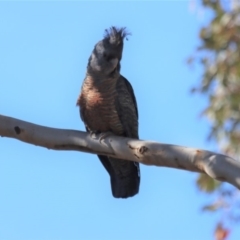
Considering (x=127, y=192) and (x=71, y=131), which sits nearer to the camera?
(x=71, y=131)

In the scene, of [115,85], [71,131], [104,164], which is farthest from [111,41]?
[71,131]

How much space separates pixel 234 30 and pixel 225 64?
0.35 metres

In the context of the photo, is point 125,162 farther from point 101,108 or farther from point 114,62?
point 114,62

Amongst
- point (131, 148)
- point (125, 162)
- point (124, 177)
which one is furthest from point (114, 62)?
point (131, 148)

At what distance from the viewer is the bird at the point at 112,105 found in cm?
631

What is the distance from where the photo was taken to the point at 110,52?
648 cm

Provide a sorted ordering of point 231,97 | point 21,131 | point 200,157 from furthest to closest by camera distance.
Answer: point 231,97
point 21,131
point 200,157

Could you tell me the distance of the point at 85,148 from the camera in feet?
17.3

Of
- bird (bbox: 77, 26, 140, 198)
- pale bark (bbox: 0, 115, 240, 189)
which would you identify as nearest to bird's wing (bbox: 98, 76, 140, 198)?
bird (bbox: 77, 26, 140, 198)

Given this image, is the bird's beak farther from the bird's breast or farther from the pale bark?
the pale bark

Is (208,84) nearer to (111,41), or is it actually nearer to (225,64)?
(225,64)

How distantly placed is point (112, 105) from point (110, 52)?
1.42 feet

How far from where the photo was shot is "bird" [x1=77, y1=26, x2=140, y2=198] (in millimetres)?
6309

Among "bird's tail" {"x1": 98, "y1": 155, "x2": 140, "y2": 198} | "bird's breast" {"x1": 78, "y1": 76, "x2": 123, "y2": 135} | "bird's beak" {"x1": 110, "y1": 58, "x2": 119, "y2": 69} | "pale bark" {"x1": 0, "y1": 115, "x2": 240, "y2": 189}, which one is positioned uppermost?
"bird's beak" {"x1": 110, "y1": 58, "x2": 119, "y2": 69}
